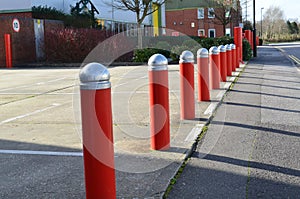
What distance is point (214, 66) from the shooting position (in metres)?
9.66

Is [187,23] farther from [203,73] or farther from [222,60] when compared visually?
[203,73]

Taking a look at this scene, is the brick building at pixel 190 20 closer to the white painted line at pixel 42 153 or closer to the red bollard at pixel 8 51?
the red bollard at pixel 8 51

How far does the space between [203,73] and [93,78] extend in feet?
16.8

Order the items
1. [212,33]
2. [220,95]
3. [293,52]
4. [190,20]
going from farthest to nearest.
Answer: [190,20], [212,33], [293,52], [220,95]

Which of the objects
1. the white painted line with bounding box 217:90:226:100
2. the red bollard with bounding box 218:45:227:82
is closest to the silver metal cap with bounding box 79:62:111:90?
the white painted line with bounding box 217:90:226:100

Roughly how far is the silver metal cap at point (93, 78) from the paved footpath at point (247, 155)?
4.02ft

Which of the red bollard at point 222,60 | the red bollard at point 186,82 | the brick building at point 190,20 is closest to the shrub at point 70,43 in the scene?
the red bollard at point 222,60

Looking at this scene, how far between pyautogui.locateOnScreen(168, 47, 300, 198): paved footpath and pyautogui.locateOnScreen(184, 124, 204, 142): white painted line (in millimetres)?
147

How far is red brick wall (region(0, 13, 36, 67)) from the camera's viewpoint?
974 inches

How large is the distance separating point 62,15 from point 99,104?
27248 millimetres

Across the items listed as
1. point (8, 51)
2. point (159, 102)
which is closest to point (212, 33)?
point (8, 51)

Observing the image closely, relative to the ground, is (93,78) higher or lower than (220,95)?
higher

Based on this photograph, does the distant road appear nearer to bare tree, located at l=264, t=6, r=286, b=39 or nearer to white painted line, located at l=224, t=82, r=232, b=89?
white painted line, located at l=224, t=82, r=232, b=89

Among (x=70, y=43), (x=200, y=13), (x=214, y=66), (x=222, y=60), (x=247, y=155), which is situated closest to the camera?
(x=247, y=155)
